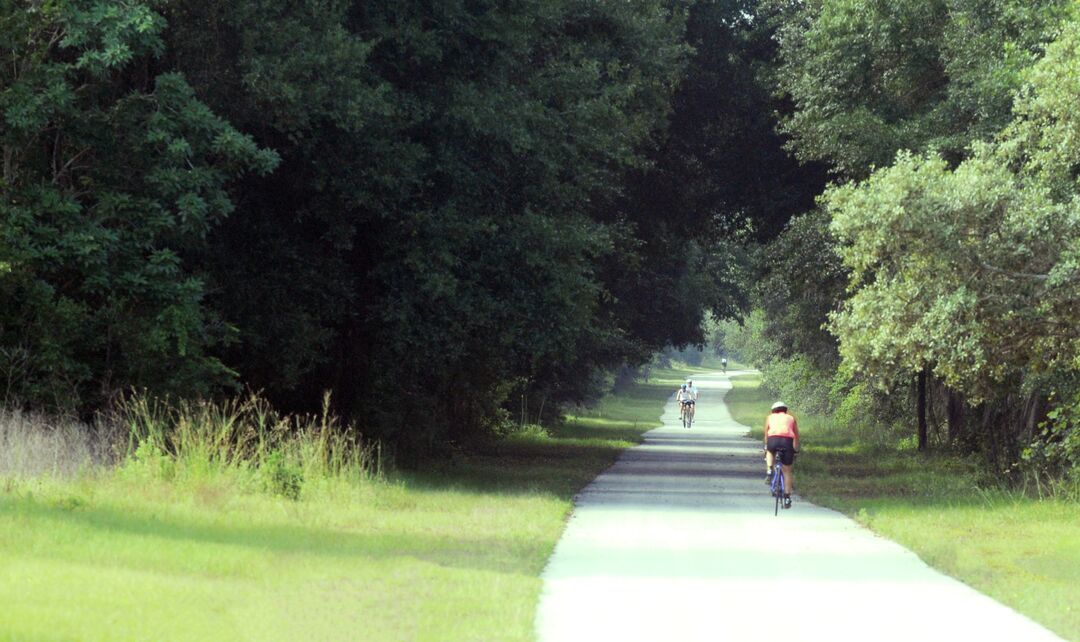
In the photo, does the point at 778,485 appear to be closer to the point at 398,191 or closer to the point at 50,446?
the point at 398,191

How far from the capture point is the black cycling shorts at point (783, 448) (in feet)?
75.0

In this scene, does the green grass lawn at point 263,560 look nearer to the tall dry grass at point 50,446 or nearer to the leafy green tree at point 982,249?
the tall dry grass at point 50,446

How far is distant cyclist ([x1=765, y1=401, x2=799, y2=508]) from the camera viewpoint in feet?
74.4

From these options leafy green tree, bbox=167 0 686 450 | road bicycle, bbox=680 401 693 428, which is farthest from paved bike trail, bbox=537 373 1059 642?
road bicycle, bbox=680 401 693 428

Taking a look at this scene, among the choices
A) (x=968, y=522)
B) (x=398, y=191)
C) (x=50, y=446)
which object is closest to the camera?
(x=50, y=446)

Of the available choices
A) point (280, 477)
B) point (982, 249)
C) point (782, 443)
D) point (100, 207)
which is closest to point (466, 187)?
point (100, 207)

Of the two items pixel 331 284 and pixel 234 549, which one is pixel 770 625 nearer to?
pixel 234 549

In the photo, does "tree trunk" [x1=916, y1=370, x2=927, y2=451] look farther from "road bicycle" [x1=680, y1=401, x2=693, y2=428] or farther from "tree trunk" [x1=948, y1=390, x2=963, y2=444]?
"road bicycle" [x1=680, y1=401, x2=693, y2=428]

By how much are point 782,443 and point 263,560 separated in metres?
11.0

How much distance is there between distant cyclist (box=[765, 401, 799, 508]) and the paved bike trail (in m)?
0.49

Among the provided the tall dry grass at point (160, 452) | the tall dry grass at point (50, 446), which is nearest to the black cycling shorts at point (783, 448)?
the tall dry grass at point (160, 452)

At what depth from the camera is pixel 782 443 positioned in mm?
23109

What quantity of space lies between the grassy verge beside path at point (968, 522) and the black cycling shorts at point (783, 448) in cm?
117

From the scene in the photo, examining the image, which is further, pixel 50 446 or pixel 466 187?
pixel 466 187
